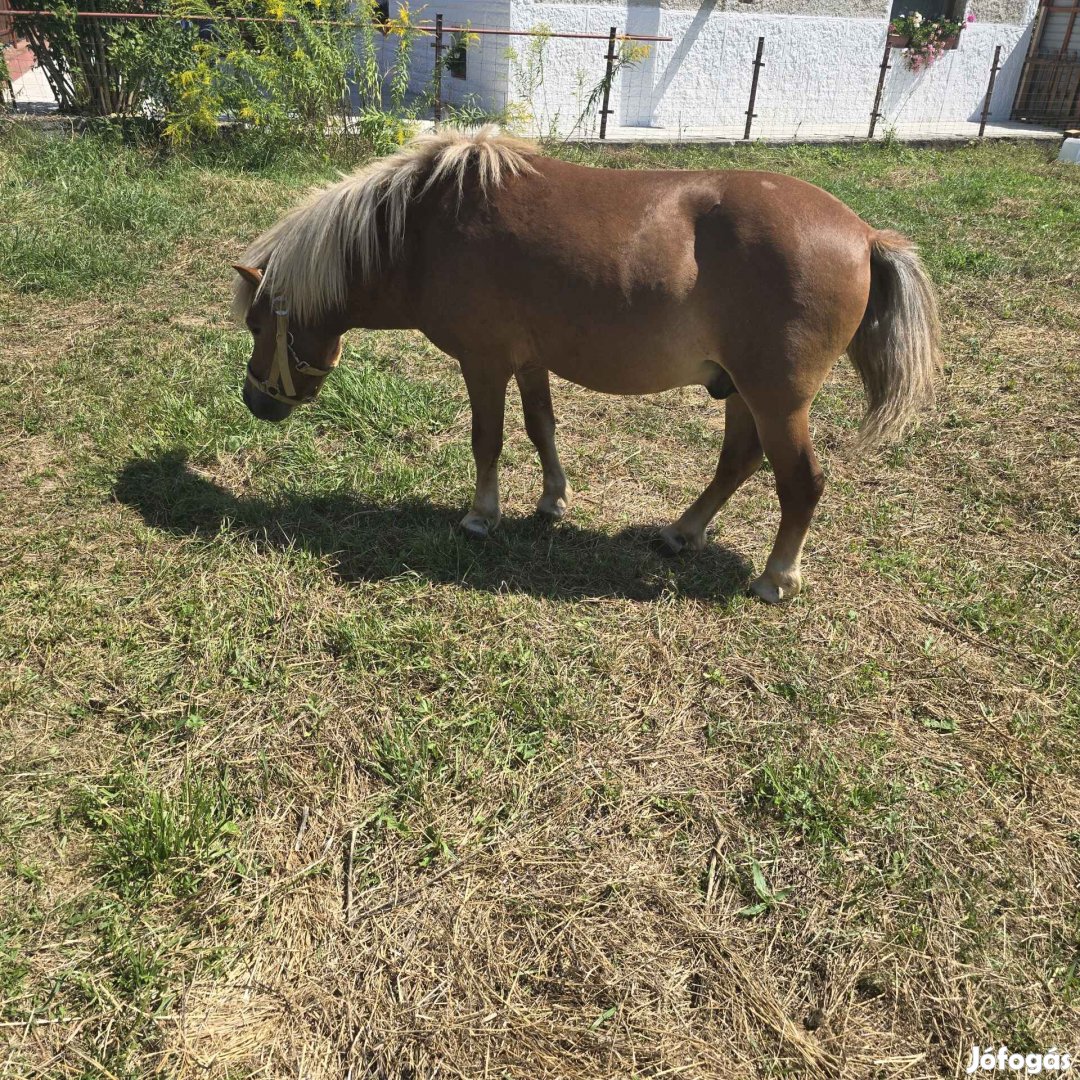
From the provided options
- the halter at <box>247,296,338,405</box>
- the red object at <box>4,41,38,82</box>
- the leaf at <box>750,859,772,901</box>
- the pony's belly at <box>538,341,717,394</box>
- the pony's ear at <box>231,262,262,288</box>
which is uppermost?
the red object at <box>4,41,38,82</box>

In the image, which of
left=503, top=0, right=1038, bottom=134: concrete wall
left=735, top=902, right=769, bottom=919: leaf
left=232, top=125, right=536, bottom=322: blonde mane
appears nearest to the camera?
left=735, top=902, right=769, bottom=919: leaf

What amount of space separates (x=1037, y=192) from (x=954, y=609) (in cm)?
903

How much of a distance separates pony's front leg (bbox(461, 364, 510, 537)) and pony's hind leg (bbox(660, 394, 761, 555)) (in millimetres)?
846

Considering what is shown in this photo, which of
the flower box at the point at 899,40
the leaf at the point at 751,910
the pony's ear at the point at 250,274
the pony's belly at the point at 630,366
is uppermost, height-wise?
the flower box at the point at 899,40

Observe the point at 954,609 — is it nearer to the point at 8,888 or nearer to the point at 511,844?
the point at 511,844

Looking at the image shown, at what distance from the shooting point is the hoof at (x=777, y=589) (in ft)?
11.6

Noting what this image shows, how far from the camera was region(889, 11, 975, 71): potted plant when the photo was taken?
14.9 m

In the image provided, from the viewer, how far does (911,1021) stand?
2.11 metres

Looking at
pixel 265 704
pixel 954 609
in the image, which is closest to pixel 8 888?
pixel 265 704

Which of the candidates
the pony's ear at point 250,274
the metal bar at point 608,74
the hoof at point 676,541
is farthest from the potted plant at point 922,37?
the pony's ear at point 250,274

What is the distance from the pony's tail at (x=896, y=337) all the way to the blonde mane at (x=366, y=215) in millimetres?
1524

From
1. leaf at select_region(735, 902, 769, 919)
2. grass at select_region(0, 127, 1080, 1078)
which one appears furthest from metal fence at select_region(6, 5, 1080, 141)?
leaf at select_region(735, 902, 769, 919)

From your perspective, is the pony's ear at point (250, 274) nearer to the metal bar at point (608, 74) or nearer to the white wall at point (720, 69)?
the white wall at point (720, 69)

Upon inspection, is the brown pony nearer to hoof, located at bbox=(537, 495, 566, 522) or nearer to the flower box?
hoof, located at bbox=(537, 495, 566, 522)
